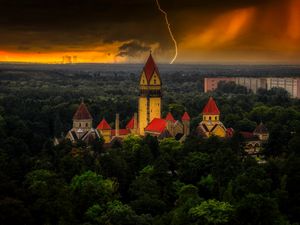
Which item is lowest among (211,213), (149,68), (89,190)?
(211,213)

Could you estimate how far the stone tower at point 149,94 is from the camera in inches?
2083

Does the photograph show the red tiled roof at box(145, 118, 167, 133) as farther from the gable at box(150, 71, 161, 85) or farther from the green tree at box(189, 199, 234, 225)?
the green tree at box(189, 199, 234, 225)

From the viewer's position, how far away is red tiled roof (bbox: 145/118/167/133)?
50.1 metres

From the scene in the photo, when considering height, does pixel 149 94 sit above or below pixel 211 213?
above

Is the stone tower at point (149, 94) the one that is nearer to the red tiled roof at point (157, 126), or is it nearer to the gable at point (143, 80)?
the gable at point (143, 80)

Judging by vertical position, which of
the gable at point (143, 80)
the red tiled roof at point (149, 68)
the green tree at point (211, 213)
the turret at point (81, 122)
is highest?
the red tiled roof at point (149, 68)

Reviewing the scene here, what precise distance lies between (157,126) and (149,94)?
11.5 ft

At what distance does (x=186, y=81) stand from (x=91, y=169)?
122441 mm

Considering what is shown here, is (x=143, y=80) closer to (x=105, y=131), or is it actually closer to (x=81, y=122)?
(x=105, y=131)

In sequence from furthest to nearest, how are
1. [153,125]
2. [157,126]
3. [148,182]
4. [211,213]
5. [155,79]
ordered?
[155,79] → [153,125] → [157,126] → [148,182] → [211,213]

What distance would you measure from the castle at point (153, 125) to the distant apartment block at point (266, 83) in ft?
229

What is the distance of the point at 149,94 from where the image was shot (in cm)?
5331

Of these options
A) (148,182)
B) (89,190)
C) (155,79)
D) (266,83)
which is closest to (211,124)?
(155,79)

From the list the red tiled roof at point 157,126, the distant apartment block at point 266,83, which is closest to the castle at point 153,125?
the red tiled roof at point 157,126
